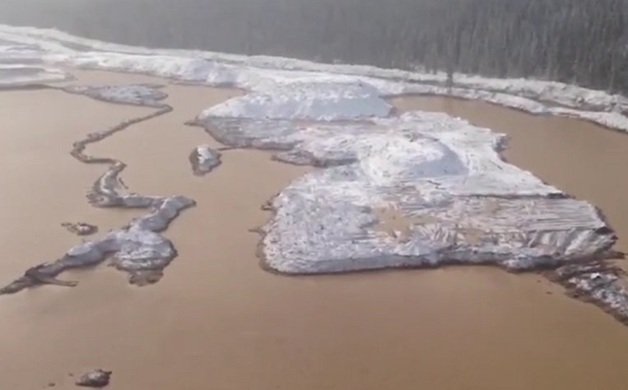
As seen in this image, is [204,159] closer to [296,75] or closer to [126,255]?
[126,255]

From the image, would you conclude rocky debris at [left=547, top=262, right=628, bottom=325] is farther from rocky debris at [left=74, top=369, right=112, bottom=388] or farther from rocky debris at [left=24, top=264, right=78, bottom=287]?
rocky debris at [left=24, top=264, right=78, bottom=287]

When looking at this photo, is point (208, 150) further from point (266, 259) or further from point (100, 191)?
point (266, 259)

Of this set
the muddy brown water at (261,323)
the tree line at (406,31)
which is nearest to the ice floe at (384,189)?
the muddy brown water at (261,323)

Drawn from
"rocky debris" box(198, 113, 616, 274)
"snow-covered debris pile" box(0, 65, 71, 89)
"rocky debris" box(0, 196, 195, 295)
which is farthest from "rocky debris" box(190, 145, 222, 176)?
"snow-covered debris pile" box(0, 65, 71, 89)

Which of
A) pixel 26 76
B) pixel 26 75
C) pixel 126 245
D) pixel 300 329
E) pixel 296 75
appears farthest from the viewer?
pixel 296 75

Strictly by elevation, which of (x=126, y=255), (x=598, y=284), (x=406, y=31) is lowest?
(x=126, y=255)

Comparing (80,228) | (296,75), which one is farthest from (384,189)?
(296,75)

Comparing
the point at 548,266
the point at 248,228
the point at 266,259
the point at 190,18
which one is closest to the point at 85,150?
the point at 248,228

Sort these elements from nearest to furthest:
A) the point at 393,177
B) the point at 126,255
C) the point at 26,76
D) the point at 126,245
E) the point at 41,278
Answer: the point at 41,278
the point at 126,255
the point at 126,245
the point at 393,177
the point at 26,76
